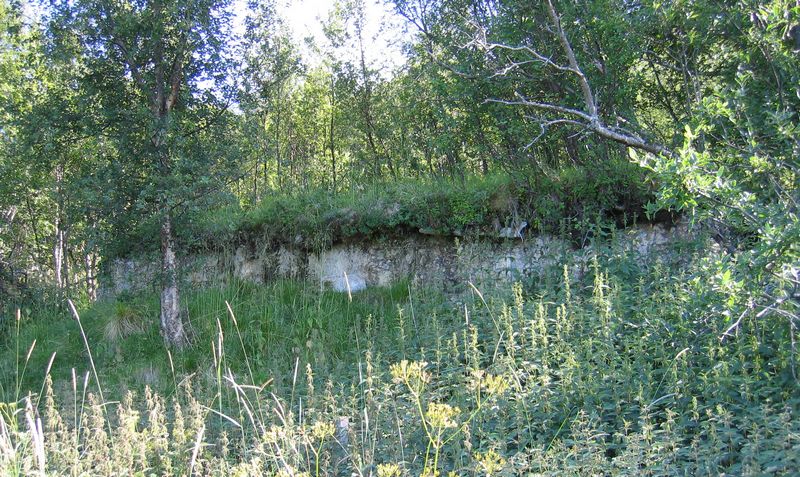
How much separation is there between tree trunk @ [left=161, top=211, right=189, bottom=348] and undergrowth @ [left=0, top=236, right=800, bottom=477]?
538 millimetres

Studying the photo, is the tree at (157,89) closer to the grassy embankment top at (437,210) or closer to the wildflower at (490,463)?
the grassy embankment top at (437,210)

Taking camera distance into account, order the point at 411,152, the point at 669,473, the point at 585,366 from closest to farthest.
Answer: the point at 669,473 < the point at 585,366 < the point at 411,152

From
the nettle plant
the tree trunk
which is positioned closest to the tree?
the tree trunk

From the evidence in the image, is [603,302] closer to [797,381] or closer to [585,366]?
[585,366]

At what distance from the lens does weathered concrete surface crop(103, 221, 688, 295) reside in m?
7.02

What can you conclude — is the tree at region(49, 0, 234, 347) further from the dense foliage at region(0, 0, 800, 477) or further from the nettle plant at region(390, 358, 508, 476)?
the nettle plant at region(390, 358, 508, 476)

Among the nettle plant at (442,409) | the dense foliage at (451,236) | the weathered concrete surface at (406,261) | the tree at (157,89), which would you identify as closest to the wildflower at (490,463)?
the nettle plant at (442,409)

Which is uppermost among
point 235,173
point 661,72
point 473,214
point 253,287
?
point 661,72

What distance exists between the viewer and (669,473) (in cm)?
311

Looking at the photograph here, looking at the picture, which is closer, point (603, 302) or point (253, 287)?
point (603, 302)

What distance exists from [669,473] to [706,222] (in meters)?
3.75

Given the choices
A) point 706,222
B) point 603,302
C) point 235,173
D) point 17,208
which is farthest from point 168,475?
point 17,208

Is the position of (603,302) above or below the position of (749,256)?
below

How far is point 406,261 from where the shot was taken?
8305 millimetres
